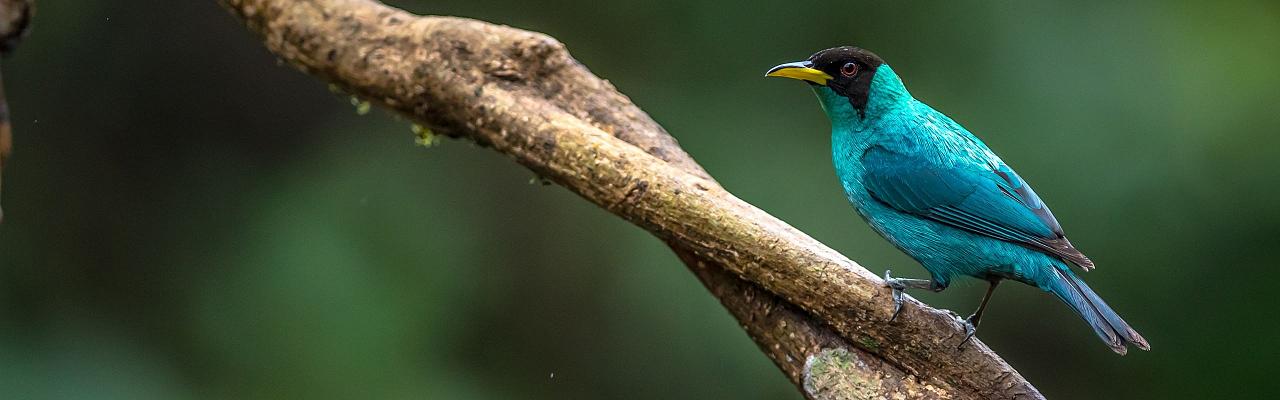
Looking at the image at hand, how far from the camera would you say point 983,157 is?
3834mm

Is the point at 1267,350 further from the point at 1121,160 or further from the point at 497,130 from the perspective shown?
the point at 497,130

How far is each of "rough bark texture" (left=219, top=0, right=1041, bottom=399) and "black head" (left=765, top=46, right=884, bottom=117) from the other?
48 centimetres

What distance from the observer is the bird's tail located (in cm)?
323

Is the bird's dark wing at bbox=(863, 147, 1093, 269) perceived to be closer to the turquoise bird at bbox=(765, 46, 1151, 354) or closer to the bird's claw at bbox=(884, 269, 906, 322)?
the turquoise bird at bbox=(765, 46, 1151, 354)

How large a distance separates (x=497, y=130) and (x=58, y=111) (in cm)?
359

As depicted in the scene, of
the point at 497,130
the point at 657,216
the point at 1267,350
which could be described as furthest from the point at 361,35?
the point at 1267,350

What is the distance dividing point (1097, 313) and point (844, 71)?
1.10 m

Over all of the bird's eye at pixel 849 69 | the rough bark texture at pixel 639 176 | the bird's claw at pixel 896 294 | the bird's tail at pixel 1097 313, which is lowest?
the rough bark texture at pixel 639 176

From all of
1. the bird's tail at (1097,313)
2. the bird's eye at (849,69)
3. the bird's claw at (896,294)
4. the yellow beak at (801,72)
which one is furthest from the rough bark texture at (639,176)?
the bird's eye at (849,69)

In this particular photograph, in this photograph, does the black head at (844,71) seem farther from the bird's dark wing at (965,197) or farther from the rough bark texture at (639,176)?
the rough bark texture at (639,176)

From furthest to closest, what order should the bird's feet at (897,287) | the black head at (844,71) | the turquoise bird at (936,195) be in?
the black head at (844,71)
the turquoise bird at (936,195)
the bird's feet at (897,287)

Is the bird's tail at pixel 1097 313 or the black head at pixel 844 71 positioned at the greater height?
the black head at pixel 844 71

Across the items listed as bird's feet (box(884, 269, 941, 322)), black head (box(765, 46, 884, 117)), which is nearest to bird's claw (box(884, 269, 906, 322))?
bird's feet (box(884, 269, 941, 322))

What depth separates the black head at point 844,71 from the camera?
3.87 meters
